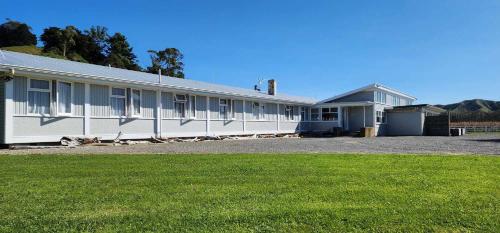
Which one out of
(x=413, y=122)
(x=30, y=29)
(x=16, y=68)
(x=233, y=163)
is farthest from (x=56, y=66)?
(x=30, y=29)

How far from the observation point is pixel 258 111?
92.5 ft

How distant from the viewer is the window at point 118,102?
17.8 m

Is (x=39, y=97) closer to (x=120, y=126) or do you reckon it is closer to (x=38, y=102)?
(x=38, y=102)

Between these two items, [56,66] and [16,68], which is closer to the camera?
[16,68]

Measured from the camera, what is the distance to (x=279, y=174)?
7.33 m

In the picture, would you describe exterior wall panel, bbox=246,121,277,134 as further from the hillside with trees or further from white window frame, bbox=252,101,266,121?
the hillside with trees

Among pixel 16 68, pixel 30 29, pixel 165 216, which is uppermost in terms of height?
pixel 30 29

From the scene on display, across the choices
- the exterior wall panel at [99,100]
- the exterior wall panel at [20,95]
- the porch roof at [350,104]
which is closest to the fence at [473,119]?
the porch roof at [350,104]

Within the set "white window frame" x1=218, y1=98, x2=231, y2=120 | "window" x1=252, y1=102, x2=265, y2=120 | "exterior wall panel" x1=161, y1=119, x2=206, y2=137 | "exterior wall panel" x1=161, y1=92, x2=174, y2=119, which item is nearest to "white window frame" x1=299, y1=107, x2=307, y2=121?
"window" x1=252, y1=102, x2=265, y2=120

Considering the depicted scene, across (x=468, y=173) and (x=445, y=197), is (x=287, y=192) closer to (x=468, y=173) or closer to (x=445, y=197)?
(x=445, y=197)

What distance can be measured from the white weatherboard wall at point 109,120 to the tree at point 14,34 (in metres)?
59.4

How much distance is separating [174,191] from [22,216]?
1.92 m

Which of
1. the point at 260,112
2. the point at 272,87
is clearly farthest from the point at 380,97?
the point at 260,112

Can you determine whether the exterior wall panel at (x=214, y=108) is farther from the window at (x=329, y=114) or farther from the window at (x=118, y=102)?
the window at (x=329, y=114)
